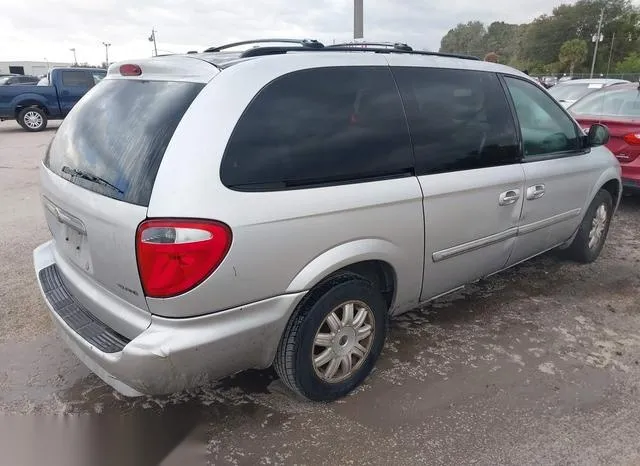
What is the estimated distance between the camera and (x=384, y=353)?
3201 millimetres

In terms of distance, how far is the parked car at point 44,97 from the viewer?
1422cm

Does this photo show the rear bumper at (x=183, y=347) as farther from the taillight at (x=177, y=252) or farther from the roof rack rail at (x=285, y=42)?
the roof rack rail at (x=285, y=42)

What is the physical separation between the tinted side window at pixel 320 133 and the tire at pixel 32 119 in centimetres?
1492

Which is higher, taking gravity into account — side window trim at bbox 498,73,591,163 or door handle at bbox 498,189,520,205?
side window trim at bbox 498,73,591,163

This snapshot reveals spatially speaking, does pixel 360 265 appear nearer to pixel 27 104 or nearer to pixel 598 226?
pixel 598 226

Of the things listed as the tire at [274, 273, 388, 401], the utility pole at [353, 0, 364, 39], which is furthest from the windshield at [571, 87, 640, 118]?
the tire at [274, 273, 388, 401]

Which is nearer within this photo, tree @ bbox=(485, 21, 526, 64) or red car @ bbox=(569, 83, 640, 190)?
red car @ bbox=(569, 83, 640, 190)

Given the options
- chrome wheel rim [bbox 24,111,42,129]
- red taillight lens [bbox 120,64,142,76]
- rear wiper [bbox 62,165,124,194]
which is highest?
red taillight lens [bbox 120,64,142,76]

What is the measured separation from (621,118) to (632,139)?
0.51 metres

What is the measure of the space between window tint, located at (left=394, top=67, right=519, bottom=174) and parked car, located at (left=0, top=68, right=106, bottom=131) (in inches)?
564

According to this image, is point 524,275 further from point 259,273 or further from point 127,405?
point 127,405

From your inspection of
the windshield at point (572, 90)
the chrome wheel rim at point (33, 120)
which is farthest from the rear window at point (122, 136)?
the chrome wheel rim at point (33, 120)

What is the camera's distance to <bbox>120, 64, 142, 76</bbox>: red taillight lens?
252 centimetres

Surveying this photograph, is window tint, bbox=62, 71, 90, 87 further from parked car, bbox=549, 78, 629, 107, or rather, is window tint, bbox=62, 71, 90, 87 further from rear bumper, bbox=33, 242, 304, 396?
rear bumper, bbox=33, 242, 304, 396
